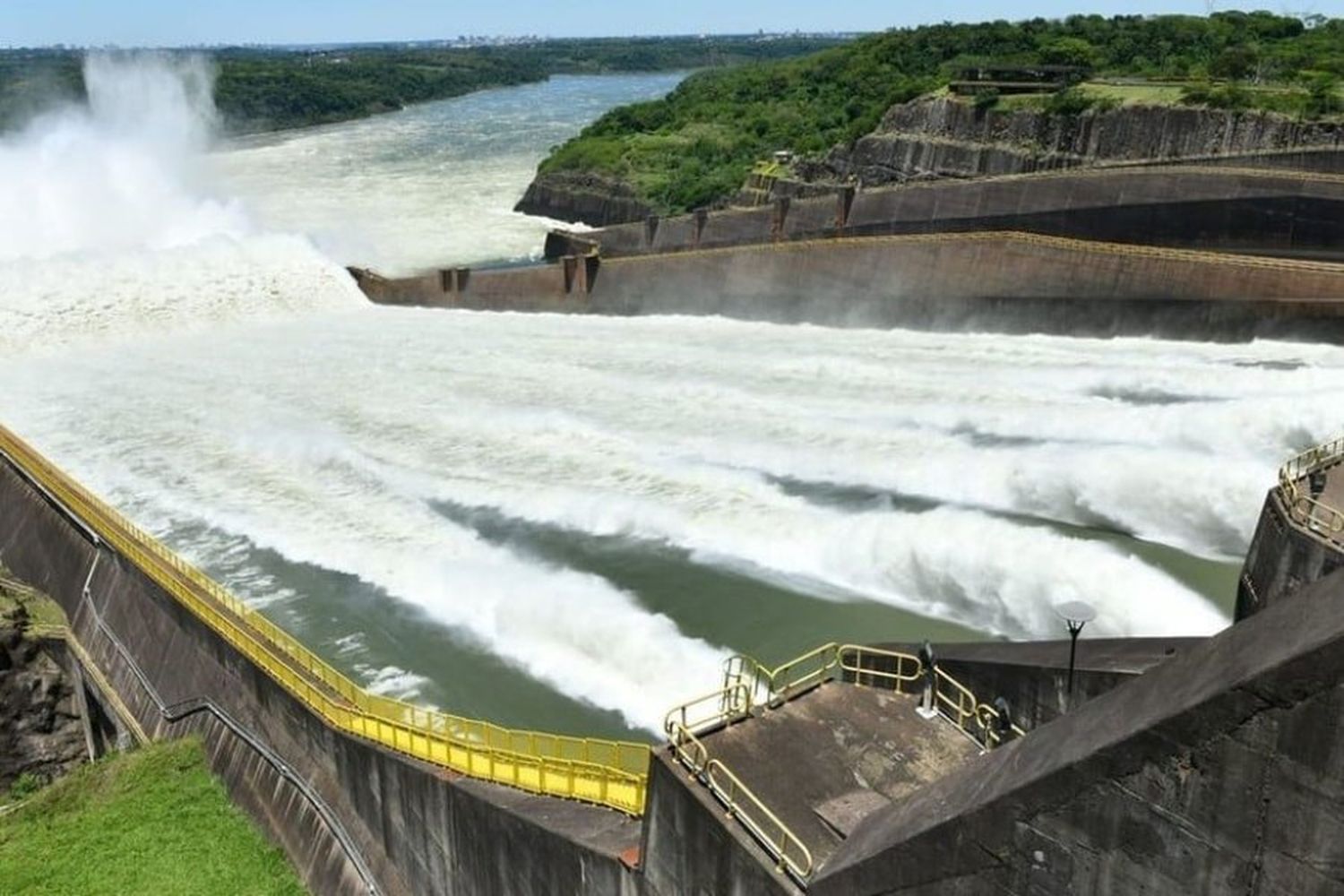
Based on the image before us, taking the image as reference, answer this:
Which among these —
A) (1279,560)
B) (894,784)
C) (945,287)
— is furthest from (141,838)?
(945,287)

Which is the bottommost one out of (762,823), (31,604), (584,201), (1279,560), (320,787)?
(31,604)

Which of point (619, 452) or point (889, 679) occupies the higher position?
point (889, 679)

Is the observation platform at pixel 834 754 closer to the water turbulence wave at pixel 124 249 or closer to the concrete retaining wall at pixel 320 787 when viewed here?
the concrete retaining wall at pixel 320 787

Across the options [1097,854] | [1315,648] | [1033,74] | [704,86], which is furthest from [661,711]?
[704,86]

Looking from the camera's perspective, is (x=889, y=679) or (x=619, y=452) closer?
(x=889, y=679)

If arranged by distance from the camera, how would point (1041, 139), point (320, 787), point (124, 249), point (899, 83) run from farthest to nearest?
point (899, 83), point (1041, 139), point (124, 249), point (320, 787)

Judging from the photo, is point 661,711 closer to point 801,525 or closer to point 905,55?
point 801,525

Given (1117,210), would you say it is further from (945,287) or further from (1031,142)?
(1031,142)

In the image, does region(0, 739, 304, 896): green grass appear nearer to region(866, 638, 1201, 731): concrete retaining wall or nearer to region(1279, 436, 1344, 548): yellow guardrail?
region(866, 638, 1201, 731): concrete retaining wall
